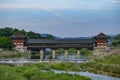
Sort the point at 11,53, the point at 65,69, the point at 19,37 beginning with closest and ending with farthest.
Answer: the point at 65,69, the point at 11,53, the point at 19,37

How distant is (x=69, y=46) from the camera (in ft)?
280

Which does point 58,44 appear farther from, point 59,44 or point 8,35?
point 8,35

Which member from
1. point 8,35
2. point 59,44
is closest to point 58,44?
point 59,44

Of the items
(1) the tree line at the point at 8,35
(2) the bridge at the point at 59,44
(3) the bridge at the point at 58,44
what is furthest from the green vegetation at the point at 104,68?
(1) the tree line at the point at 8,35

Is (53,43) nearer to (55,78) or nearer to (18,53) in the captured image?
(18,53)

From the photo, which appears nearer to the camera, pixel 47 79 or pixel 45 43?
pixel 47 79

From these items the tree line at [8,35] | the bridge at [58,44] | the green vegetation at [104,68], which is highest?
the tree line at [8,35]

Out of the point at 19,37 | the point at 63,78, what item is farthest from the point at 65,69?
the point at 19,37

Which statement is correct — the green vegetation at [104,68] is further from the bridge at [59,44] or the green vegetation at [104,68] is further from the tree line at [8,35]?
the tree line at [8,35]

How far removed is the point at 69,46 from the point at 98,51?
6.60 m

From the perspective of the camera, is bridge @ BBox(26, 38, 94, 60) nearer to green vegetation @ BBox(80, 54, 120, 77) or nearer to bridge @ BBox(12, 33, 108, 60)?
bridge @ BBox(12, 33, 108, 60)

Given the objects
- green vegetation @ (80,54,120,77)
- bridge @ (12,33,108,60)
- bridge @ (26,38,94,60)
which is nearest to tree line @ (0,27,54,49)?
bridge @ (12,33,108,60)

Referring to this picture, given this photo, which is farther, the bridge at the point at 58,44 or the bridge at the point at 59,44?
the bridge at the point at 59,44

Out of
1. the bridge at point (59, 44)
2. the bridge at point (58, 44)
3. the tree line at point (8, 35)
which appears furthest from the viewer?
the tree line at point (8, 35)
